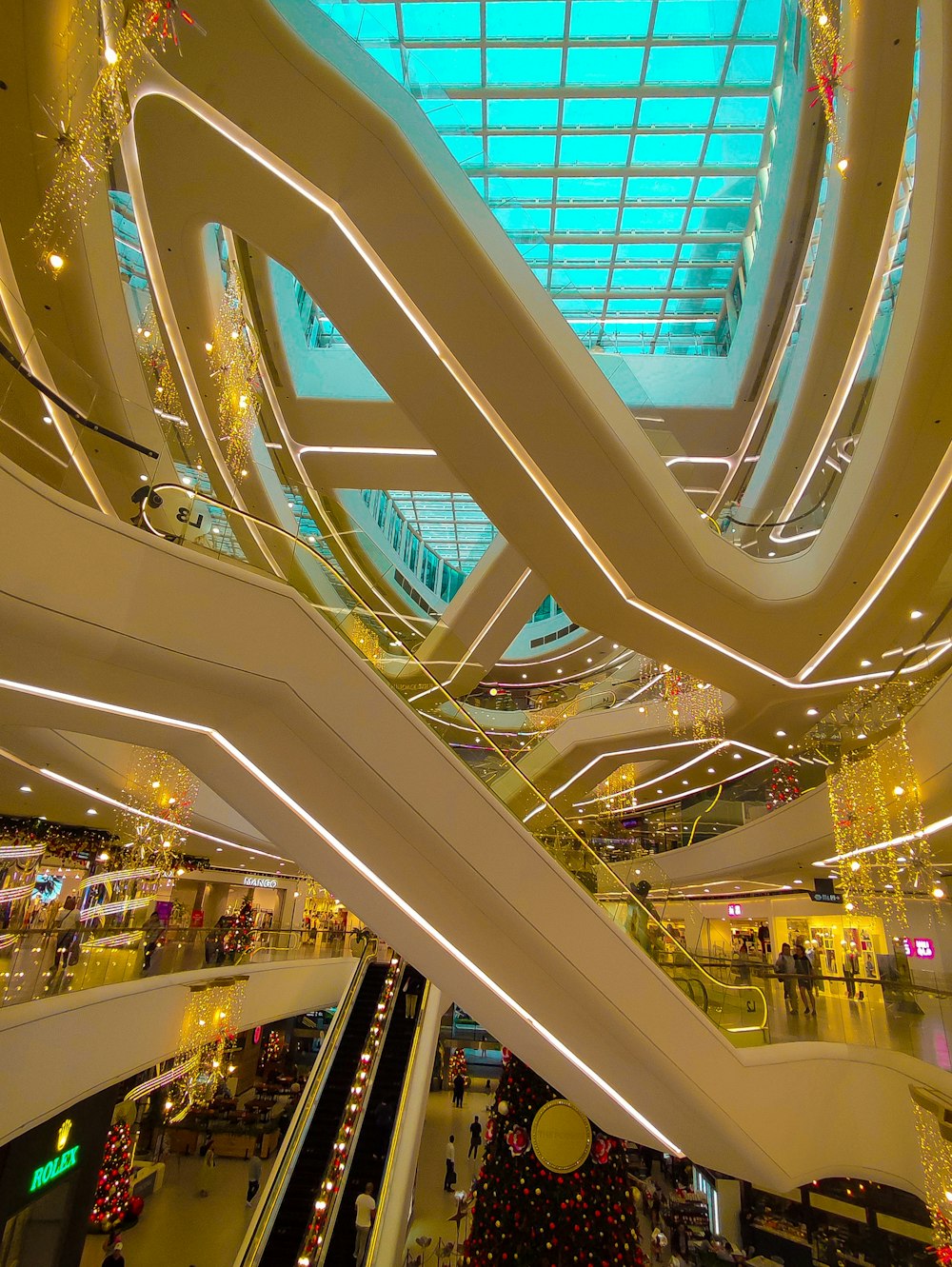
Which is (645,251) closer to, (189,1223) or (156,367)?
(156,367)

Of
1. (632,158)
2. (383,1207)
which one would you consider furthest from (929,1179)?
(632,158)

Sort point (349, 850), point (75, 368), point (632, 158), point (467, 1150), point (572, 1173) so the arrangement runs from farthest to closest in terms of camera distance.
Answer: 1. point (467, 1150)
2. point (632, 158)
3. point (572, 1173)
4. point (349, 850)
5. point (75, 368)

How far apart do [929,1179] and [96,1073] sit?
8.26m

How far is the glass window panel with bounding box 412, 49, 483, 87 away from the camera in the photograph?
1016 centimetres

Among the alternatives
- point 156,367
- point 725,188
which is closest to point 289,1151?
point 156,367

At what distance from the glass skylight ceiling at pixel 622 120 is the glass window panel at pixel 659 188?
0.02 meters

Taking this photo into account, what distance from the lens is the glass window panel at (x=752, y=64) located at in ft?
32.6

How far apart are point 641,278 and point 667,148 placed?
8.12 feet

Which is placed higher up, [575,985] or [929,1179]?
[575,985]

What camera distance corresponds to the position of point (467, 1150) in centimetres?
1472

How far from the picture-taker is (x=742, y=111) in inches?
418

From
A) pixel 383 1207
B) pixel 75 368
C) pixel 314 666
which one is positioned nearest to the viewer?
pixel 75 368

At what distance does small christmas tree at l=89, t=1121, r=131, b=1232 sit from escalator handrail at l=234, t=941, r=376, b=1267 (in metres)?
2.75

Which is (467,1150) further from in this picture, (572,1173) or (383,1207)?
(572,1173)
